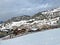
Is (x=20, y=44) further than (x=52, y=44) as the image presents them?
Yes

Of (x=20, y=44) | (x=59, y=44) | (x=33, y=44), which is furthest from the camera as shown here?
(x=20, y=44)

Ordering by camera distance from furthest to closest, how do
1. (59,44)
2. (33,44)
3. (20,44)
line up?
(20,44)
(33,44)
(59,44)

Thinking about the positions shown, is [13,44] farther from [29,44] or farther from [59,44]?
[59,44]

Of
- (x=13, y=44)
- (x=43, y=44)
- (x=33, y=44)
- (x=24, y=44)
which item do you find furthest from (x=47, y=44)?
(x=13, y=44)

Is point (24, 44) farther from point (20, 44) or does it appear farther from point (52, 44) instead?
point (52, 44)

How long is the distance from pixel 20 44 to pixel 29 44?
10.9 inches

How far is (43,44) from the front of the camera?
8.91 ft

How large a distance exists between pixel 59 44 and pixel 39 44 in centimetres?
41

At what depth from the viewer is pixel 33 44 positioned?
2953mm

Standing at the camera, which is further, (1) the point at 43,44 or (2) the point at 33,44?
(2) the point at 33,44

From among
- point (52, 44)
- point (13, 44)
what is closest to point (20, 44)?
point (13, 44)

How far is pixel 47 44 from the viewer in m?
2.65

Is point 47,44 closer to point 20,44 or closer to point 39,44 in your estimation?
point 39,44

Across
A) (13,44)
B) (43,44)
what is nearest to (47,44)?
(43,44)
